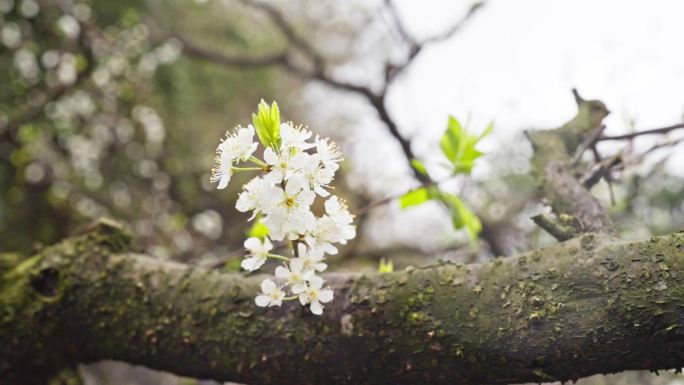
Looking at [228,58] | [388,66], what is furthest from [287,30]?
[388,66]

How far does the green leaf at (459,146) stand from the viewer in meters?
1.33

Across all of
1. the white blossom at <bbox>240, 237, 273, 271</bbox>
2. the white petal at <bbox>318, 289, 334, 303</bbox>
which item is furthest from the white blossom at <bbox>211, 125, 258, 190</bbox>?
the white petal at <bbox>318, 289, 334, 303</bbox>

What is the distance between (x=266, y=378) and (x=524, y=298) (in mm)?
490

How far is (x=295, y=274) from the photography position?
2.90ft

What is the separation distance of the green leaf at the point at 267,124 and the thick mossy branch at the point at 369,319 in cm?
32

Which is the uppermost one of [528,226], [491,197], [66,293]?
[491,197]

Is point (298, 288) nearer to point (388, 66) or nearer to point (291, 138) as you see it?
point (291, 138)

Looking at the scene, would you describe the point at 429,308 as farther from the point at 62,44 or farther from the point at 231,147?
the point at 62,44

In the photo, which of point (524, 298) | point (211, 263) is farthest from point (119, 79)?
point (524, 298)

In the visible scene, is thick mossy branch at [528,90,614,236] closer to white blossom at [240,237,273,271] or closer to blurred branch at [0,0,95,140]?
white blossom at [240,237,273,271]

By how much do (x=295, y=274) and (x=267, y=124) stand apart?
235mm

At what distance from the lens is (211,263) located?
126 cm

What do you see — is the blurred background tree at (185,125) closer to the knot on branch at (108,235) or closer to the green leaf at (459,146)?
the green leaf at (459,146)

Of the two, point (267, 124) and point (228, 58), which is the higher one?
point (228, 58)
